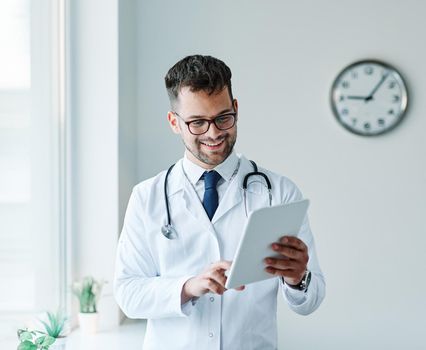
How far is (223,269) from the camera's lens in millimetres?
1507

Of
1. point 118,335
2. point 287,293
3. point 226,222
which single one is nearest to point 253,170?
point 226,222

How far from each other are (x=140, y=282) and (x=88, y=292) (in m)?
1.09

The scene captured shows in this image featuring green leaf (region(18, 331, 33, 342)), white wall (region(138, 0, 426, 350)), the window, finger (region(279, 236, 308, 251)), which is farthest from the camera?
white wall (region(138, 0, 426, 350))

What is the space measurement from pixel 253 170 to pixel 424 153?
1.72 metres

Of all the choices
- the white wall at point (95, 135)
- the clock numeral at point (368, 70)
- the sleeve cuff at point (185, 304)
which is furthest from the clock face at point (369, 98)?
the sleeve cuff at point (185, 304)

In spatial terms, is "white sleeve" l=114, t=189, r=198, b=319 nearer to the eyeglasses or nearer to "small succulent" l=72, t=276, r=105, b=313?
the eyeglasses

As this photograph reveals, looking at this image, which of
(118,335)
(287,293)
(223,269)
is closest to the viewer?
(223,269)

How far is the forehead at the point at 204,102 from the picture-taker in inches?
64.9

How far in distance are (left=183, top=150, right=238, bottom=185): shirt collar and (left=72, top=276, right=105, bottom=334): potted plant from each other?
43.6 inches

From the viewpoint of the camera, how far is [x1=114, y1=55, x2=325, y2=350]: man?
5.43ft

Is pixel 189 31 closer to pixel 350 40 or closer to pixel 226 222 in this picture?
pixel 350 40

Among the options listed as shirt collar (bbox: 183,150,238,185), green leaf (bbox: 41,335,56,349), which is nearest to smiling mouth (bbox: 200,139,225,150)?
shirt collar (bbox: 183,150,238,185)

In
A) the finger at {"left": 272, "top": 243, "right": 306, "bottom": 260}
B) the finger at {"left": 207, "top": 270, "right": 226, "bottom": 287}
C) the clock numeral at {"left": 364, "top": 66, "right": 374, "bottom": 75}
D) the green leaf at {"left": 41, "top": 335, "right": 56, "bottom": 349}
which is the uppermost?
the clock numeral at {"left": 364, "top": 66, "right": 374, "bottom": 75}

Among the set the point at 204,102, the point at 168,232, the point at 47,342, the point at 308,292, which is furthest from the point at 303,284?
the point at 47,342
